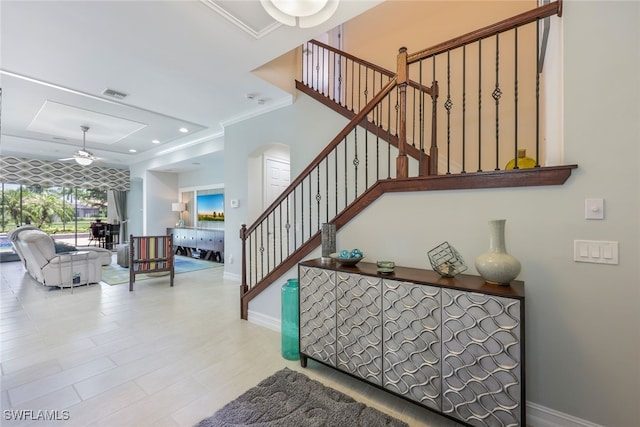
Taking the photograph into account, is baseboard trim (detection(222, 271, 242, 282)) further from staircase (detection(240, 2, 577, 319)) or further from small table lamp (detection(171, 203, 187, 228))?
small table lamp (detection(171, 203, 187, 228))

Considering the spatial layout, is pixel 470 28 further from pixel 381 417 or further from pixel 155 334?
pixel 155 334

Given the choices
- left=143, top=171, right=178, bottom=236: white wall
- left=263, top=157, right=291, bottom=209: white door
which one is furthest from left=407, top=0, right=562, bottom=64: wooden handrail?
left=143, top=171, right=178, bottom=236: white wall

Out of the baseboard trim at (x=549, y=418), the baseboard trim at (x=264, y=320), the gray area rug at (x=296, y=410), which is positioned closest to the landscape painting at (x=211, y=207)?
the baseboard trim at (x=264, y=320)

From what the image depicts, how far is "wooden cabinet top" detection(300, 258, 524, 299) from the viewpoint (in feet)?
4.85

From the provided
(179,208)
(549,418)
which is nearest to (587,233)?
(549,418)

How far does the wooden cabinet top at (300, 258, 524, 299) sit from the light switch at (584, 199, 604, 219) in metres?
0.53

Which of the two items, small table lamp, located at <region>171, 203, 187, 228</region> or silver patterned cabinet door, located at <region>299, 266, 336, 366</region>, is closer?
silver patterned cabinet door, located at <region>299, 266, 336, 366</region>

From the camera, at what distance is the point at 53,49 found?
292 cm

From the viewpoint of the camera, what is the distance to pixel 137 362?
2.39 metres

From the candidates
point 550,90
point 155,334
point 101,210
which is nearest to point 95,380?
point 155,334

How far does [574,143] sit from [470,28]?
3.03m

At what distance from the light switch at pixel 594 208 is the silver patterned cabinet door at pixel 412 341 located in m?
0.95

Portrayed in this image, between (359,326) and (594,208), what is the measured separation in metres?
1.59

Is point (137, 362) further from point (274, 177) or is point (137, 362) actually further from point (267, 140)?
point (274, 177)
